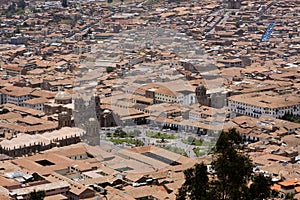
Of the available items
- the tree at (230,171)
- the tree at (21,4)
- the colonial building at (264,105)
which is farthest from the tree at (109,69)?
the tree at (21,4)

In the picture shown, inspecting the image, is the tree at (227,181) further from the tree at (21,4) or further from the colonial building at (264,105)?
the tree at (21,4)

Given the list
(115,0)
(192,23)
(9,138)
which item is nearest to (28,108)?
(9,138)

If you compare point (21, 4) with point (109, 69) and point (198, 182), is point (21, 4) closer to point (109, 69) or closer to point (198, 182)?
point (109, 69)

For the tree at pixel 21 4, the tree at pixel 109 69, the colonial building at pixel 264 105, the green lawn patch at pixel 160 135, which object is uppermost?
the green lawn patch at pixel 160 135

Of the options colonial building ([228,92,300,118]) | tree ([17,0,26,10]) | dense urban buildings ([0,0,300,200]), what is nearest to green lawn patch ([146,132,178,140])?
dense urban buildings ([0,0,300,200])

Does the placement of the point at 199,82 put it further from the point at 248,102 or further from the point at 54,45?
the point at 54,45

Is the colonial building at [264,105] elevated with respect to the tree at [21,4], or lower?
elevated

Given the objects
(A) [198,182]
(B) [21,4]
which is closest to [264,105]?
(A) [198,182]

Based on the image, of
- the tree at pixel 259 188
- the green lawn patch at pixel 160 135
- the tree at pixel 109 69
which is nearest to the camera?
the tree at pixel 259 188

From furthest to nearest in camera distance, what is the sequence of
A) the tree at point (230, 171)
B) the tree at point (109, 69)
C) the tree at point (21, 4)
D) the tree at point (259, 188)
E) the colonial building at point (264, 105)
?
1. the tree at point (21, 4)
2. the tree at point (109, 69)
3. the colonial building at point (264, 105)
4. the tree at point (230, 171)
5. the tree at point (259, 188)
